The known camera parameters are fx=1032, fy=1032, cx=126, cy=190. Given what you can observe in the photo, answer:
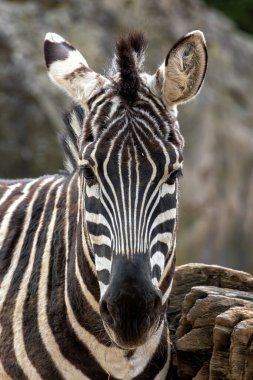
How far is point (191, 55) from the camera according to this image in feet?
18.7

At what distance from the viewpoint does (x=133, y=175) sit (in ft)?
17.5

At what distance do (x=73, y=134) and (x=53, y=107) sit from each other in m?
12.7

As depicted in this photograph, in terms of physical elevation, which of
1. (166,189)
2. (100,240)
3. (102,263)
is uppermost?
(166,189)

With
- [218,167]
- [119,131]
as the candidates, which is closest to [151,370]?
[119,131]

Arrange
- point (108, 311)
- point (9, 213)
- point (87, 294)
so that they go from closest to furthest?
point (108, 311) < point (87, 294) < point (9, 213)

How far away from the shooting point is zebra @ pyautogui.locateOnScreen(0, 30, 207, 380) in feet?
17.3

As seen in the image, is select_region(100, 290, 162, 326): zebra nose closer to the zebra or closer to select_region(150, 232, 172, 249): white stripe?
the zebra

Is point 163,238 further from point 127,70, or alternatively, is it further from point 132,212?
point 127,70

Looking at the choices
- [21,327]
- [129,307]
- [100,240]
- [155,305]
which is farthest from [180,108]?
[129,307]

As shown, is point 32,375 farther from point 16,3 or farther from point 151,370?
point 16,3

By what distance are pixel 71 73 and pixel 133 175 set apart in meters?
0.94

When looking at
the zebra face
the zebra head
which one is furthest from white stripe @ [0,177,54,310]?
the zebra face

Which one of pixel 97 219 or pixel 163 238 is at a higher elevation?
pixel 97 219

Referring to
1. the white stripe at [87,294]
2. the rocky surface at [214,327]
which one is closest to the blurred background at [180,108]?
the rocky surface at [214,327]
